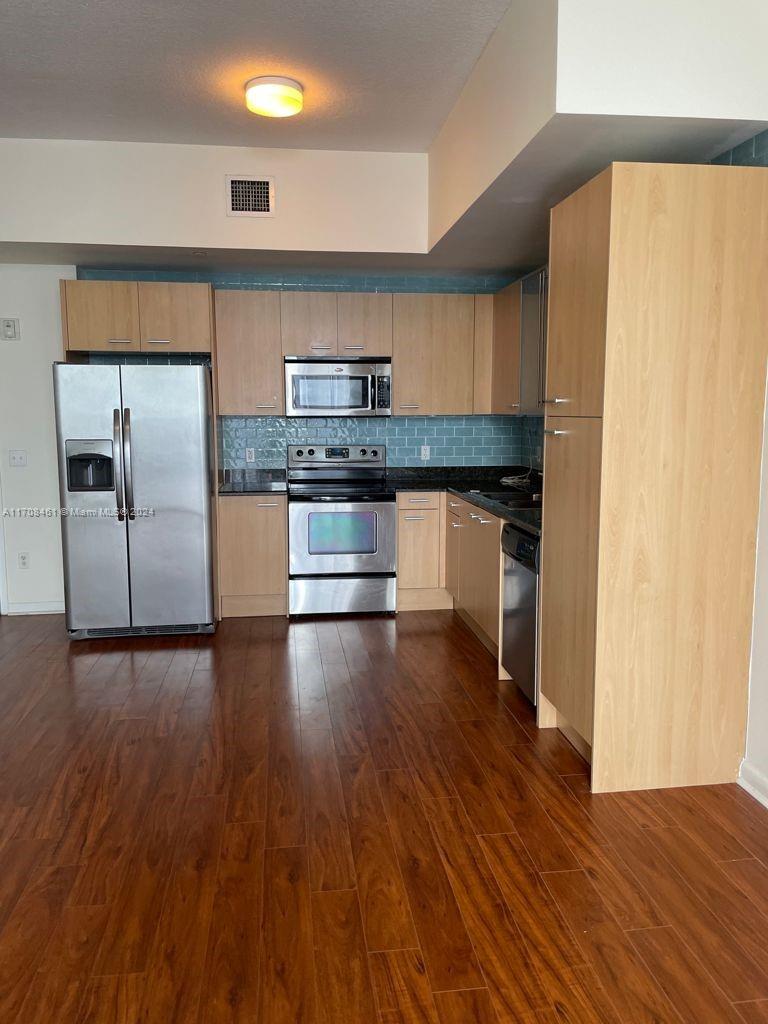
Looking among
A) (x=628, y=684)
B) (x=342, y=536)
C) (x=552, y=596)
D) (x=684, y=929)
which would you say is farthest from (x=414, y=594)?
(x=684, y=929)

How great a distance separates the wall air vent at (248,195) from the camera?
436 cm

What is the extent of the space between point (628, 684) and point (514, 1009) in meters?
1.23

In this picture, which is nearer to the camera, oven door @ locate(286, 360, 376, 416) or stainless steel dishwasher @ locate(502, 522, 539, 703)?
stainless steel dishwasher @ locate(502, 522, 539, 703)

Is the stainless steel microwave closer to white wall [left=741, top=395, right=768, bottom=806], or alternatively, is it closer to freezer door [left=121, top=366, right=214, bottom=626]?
freezer door [left=121, top=366, right=214, bottom=626]

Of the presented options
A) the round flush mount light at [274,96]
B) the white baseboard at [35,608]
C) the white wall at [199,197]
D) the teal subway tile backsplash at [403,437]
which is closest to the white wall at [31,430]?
the white baseboard at [35,608]

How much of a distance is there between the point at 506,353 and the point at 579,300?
2281mm

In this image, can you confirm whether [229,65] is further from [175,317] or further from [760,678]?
[760,678]

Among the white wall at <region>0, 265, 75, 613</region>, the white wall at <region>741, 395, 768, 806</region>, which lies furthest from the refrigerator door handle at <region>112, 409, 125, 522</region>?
the white wall at <region>741, 395, 768, 806</region>

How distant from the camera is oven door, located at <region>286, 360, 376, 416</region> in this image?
205 inches

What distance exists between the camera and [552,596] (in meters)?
3.12

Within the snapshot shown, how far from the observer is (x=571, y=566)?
9.52 feet

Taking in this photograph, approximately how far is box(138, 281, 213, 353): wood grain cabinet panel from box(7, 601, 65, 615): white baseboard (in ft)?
6.27

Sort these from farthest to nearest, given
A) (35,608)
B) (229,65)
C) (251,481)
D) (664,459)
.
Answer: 1. (251,481)
2. (35,608)
3. (229,65)
4. (664,459)

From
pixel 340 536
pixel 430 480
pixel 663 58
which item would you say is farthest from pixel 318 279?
pixel 663 58
